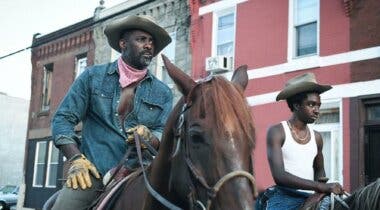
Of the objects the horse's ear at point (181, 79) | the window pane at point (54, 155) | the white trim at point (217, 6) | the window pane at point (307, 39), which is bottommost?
the window pane at point (54, 155)

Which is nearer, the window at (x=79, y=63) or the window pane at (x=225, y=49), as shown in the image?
the window pane at (x=225, y=49)

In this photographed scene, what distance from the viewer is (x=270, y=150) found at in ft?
14.8

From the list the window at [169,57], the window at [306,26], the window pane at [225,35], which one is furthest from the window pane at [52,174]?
the window at [306,26]

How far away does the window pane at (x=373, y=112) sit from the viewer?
452 inches

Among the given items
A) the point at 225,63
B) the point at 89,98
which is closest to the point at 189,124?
the point at 89,98

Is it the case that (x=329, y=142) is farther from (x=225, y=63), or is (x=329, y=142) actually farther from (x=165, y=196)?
(x=165, y=196)

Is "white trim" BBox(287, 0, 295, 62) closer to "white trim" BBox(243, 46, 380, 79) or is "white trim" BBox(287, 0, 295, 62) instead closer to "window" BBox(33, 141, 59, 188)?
"white trim" BBox(243, 46, 380, 79)

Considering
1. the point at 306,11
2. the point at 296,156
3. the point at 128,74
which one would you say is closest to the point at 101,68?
the point at 128,74

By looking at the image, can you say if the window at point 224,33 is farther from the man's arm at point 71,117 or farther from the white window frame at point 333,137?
the man's arm at point 71,117

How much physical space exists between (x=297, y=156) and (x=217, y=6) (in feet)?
38.4

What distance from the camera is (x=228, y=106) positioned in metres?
2.34

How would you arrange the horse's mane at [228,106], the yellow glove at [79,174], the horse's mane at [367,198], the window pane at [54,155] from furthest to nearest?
1. the window pane at [54,155]
2. the horse's mane at [367,198]
3. the yellow glove at [79,174]
4. the horse's mane at [228,106]

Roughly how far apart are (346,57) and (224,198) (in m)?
10.7

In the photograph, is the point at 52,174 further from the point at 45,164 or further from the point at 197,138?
the point at 197,138
